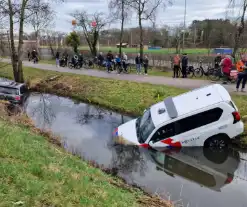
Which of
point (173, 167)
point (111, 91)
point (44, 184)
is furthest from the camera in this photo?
point (111, 91)

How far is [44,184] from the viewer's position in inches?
223

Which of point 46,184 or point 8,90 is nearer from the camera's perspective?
point 46,184

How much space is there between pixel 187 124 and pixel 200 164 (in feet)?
4.82

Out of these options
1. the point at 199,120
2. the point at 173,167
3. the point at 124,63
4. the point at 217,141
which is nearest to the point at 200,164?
the point at 173,167

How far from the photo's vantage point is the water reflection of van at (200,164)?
9.23m

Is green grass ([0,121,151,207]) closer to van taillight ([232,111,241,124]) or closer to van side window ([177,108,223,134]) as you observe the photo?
van side window ([177,108,223,134])

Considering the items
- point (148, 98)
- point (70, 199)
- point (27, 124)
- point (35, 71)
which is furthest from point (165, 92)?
point (35, 71)

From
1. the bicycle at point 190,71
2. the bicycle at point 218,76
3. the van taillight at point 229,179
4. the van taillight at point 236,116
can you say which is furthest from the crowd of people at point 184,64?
the van taillight at point 229,179

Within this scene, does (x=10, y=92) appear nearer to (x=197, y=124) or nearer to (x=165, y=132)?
(x=165, y=132)

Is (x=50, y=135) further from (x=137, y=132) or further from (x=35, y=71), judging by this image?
(x=35, y=71)

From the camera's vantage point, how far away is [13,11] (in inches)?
916

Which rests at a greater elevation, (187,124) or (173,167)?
(187,124)

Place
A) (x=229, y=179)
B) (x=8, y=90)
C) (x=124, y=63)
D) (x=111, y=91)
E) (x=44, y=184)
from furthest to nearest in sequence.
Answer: (x=124, y=63)
(x=111, y=91)
(x=8, y=90)
(x=229, y=179)
(x=44, y=184)

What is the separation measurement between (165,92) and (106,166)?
8.58 m
